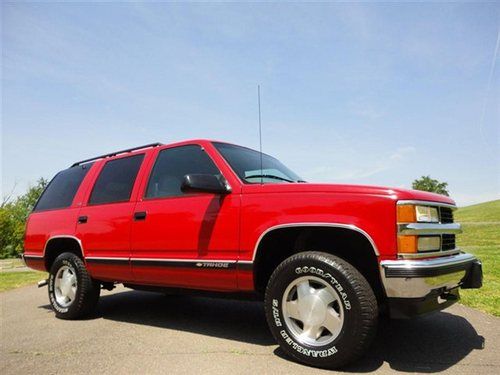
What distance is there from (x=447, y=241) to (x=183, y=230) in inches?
96.4

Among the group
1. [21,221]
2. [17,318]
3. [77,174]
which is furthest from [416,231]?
[21,221]

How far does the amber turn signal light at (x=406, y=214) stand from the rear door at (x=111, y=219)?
2.96m

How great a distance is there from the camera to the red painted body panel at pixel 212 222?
10.6 feet

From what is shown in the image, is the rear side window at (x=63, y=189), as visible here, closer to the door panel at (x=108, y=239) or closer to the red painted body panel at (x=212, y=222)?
the red painted body panel at (x=212, y=222)

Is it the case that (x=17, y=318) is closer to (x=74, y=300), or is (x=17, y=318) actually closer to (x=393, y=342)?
(x=74, y=300)

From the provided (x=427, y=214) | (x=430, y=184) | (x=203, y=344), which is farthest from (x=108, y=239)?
(x=430, y=184)

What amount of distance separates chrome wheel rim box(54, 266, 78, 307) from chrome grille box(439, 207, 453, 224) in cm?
437

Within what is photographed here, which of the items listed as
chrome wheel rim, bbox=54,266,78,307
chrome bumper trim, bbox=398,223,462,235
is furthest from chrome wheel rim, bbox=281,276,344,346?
chrome wheel rim, bbox=54,266,78,307

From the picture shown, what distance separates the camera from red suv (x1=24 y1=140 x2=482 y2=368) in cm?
312

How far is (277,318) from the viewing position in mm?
3488

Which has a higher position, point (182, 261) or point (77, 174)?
point (77, 174)

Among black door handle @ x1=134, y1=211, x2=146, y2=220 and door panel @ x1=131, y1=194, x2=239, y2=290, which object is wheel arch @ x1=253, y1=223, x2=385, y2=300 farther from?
black door handle @ x1=134, y1=211, x2=146, y2=220

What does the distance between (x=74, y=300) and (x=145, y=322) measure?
103cm

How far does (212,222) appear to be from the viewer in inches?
157
